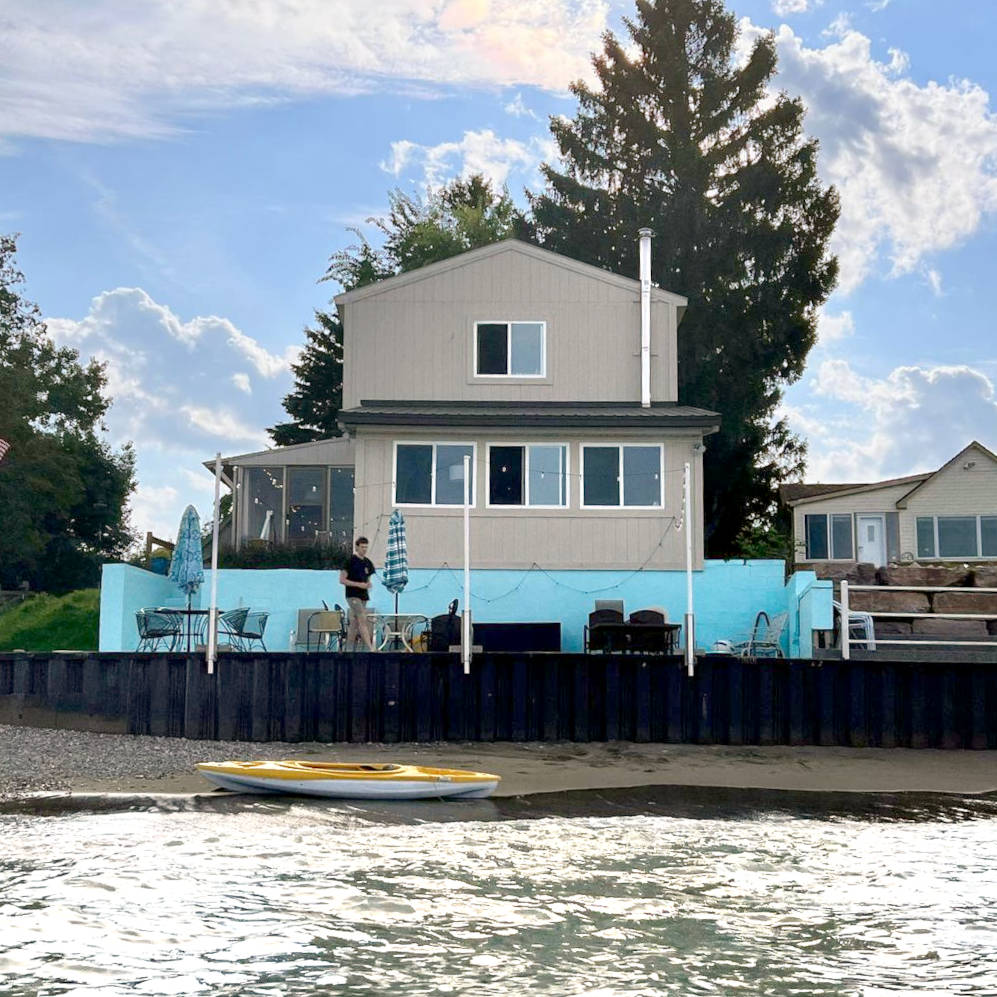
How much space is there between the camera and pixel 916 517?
4122cm

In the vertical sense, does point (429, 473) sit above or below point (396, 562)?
above

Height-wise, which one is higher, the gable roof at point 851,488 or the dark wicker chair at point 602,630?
the gable roof at point 851,488

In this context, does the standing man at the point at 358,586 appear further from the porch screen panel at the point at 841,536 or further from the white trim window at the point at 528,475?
the porch screen panel at the point at 841,536

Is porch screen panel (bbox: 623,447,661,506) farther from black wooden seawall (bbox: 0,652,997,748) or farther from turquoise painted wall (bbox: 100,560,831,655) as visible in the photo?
black wooden seawall (bbox: 0,652,997,748)

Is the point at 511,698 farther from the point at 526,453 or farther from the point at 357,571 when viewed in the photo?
the point at 526,453

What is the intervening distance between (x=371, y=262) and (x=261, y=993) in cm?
4978

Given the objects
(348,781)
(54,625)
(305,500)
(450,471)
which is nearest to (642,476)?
(450,471)

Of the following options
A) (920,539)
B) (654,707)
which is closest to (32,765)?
(654,707)

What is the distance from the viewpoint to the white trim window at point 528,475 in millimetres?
28422

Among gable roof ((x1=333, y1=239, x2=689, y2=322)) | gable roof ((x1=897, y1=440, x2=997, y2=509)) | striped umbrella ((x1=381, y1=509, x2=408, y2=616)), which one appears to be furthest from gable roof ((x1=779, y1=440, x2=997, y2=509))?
striped umbrella ((x1=381, y1=509, x2=408, y2=616))

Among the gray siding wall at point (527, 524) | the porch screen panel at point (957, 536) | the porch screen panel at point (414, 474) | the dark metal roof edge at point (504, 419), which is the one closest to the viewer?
the dark metal roof edge at point (504, 419)

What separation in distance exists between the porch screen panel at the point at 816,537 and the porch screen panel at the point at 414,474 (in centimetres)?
1808

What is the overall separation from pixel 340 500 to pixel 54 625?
11.7 m

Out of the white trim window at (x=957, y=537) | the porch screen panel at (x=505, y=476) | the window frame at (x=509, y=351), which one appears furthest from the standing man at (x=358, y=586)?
the white trim window at (x=957, y=537)
